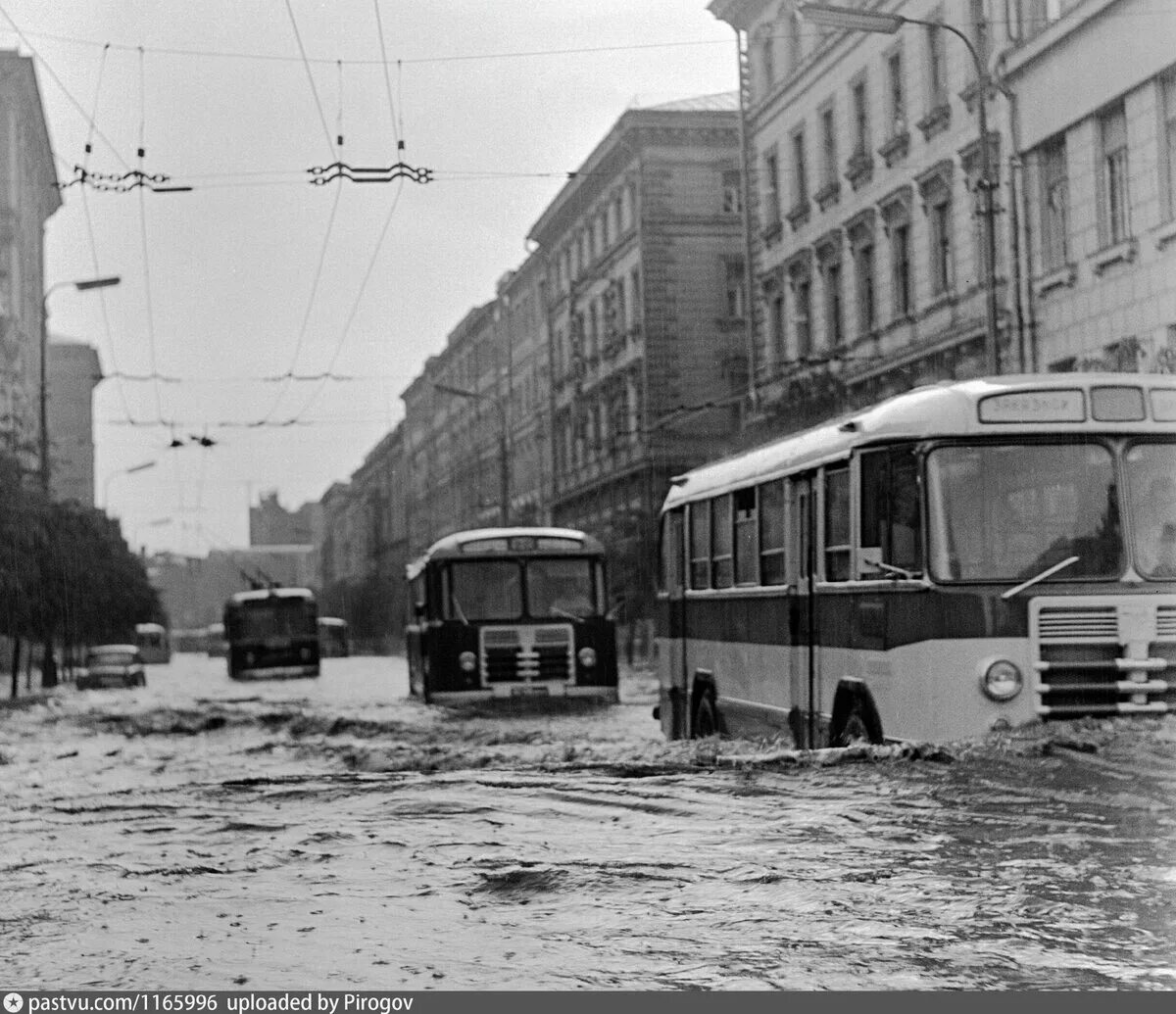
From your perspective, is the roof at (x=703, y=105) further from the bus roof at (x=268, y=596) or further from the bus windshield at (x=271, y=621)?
the bus windshield at (x=271, y=621)

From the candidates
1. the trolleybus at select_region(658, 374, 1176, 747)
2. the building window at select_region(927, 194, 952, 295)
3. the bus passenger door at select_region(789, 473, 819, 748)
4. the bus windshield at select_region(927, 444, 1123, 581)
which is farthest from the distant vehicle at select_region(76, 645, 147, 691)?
the bus windshield at select_region(927, 444, 1123, 581)

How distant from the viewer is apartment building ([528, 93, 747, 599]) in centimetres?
5588

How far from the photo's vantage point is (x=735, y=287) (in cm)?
5753

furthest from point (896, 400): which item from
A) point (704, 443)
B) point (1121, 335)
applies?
point (704, 443)

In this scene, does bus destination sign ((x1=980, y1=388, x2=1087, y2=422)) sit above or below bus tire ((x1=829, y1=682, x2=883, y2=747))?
above

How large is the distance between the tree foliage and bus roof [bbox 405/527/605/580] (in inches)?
556

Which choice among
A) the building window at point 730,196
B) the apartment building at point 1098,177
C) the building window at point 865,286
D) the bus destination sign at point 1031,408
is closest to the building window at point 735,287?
the building window at point 730,196

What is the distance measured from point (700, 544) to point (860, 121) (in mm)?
24264

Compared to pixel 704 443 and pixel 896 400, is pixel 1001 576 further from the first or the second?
pixel 704 443

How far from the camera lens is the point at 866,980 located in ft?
22.4

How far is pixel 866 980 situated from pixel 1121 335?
23.0 metres

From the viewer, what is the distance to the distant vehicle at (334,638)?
98938 millimetres

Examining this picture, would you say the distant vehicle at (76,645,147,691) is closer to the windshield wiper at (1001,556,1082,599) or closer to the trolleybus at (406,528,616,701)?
the trolleybus at (406,528,616,701)
